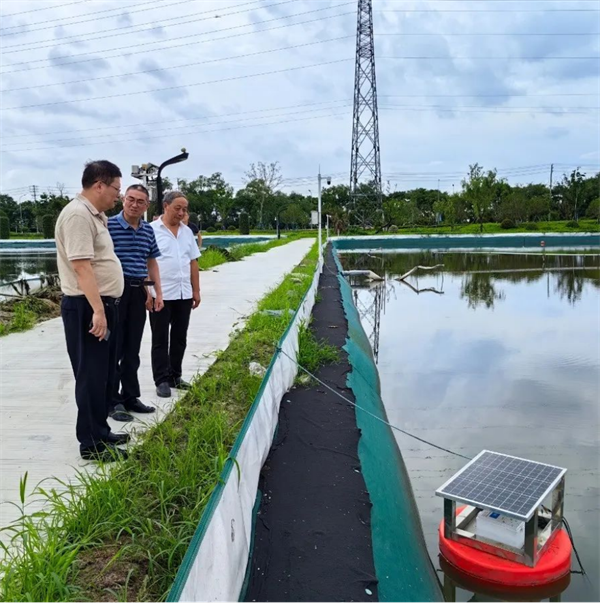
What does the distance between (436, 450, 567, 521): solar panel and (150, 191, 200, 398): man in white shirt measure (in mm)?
2050

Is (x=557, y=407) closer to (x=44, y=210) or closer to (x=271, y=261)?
(x=271, y=261)

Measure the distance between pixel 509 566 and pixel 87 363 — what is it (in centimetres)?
222

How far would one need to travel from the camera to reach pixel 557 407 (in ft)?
17.7

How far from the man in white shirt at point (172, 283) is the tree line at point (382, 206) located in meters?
34.6

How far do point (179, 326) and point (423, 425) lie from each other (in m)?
2.37

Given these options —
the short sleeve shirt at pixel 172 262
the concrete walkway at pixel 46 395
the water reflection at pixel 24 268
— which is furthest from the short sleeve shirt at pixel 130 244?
the water reflection at pixel 24 268

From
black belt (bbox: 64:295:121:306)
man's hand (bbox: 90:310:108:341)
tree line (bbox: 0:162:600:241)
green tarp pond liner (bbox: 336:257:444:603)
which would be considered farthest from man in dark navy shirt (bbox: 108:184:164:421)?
tree line (bbox: 0:162:600:241)

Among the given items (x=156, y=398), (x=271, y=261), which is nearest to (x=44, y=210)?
(x=271, y=261)

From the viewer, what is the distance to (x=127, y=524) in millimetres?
2258

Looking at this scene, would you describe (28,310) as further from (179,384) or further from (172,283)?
(172,283)

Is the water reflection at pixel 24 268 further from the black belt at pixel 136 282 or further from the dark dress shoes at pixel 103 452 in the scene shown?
the dark dress shoes at pixel 103 452

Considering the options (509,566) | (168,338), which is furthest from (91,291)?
(509,566)

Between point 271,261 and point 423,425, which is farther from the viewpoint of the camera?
point 271,261

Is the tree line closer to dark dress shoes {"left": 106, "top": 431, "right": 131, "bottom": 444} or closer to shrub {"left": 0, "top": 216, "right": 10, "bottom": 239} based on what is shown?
shrub {"left": 0, "top": 216, "right": 10, "bottom": 239}
